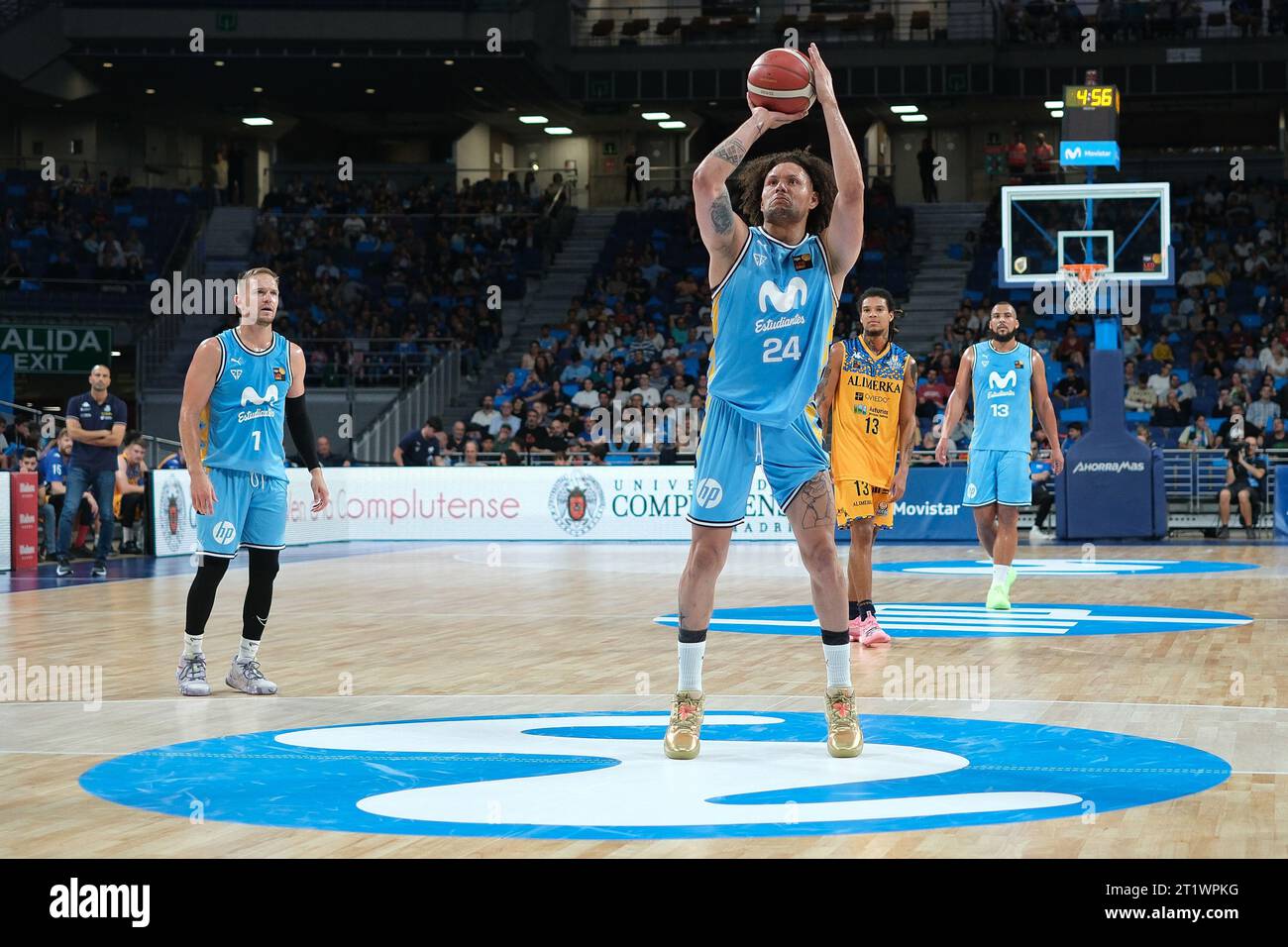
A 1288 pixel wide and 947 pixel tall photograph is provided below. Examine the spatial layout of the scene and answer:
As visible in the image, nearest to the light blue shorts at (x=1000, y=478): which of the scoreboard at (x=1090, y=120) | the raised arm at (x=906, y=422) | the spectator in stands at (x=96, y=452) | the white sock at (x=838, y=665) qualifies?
the raised arm at (x=906, y=422)

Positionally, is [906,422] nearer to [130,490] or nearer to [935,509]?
[130,490]

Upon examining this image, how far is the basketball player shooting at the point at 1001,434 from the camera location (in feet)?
35.2

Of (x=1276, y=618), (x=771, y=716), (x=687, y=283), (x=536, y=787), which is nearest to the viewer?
(x=536, y=787)

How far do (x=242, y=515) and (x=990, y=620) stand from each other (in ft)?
17.4

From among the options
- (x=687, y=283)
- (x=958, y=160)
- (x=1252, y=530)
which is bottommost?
(x=1252, y=530)

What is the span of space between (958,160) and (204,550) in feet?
104

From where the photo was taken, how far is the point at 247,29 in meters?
30.7

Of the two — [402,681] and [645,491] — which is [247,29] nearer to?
[645,491]

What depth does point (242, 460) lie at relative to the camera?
294 inches

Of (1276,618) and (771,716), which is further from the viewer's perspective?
(1276,618)

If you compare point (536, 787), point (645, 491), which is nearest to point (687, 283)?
point (645, 491)

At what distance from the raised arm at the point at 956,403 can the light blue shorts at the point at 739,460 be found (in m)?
5.05

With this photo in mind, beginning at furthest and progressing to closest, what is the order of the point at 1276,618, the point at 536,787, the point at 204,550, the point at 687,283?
the point at 687,283, the point at 1276,618, the point at 204,550, the point at 536,787

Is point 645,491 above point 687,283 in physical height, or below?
below
